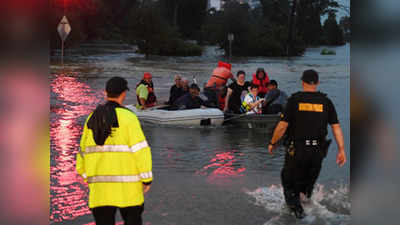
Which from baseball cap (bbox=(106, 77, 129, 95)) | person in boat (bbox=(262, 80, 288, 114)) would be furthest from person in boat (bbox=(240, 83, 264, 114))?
baseball cap (bbox=(106, 77, 129, 95))

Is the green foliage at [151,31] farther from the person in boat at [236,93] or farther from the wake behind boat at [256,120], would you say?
the wake behind boat at [256,120]

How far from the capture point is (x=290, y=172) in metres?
6.93

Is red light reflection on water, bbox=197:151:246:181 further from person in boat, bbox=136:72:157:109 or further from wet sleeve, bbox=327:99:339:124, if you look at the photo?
person in boat, bbox=136:72:157:109

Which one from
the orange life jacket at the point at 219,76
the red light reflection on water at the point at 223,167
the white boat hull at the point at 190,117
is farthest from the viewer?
the orange life jacket at the point at 219,76

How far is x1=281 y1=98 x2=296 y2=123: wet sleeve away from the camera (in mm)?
6637

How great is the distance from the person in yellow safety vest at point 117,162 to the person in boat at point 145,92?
438 inches

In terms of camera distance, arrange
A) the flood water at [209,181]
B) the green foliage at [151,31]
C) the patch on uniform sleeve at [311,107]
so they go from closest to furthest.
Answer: the patch on uniform sleeve at [311,107] → the flood water at [209,181] → the green foliage at [151,31]

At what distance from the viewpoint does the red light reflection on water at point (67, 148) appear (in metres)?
7.66

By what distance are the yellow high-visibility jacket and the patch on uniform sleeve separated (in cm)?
226

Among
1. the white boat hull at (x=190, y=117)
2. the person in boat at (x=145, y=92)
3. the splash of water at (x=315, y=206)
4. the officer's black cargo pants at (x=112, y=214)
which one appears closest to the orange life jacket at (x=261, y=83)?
the white boat hull at (x=190, y=117)

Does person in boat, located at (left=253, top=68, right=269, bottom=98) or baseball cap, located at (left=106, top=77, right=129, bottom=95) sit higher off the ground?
baseball cap, located at (left=106, top=77, right=129, bottom=95)

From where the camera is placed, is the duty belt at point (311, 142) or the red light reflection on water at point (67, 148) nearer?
the duty belt at point (311, 142)
